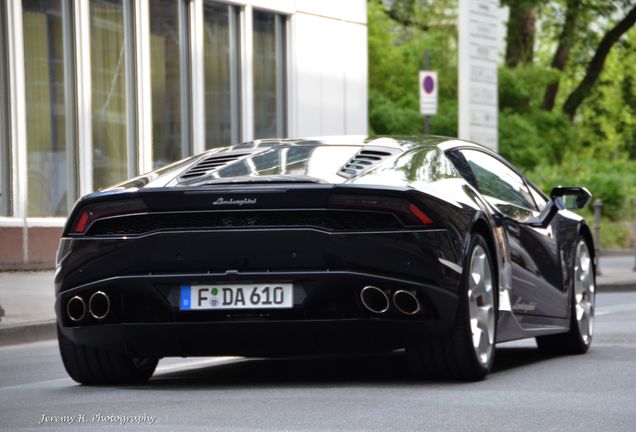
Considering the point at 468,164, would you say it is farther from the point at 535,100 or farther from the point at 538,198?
the point at 535,100

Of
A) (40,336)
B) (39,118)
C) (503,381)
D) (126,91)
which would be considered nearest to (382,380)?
(503,381)

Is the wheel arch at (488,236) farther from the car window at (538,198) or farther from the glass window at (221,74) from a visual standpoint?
the glass window at (221,74)

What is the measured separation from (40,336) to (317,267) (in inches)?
246

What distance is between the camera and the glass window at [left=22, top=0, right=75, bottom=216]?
20547 millimetres

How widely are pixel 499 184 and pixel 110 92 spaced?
14.3 meters

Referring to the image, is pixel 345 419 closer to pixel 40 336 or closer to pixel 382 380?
pixel 382 380

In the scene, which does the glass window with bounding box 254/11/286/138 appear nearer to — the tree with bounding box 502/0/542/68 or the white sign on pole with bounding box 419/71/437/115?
the white sign on pole with bounding box 419/71/437/115

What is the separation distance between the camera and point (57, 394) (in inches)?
289

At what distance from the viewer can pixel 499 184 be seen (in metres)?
8.66

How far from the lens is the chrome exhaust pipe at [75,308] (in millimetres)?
7367

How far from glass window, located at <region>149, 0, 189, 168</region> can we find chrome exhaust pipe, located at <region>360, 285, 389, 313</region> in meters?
16.3

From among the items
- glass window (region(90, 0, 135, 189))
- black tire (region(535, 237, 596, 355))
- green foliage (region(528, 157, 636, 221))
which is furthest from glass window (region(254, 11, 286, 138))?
black tire (region(535, 237, 596, 355))

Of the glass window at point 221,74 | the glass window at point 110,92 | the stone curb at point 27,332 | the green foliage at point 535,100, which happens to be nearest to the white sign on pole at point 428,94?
the glass window at point 221,74

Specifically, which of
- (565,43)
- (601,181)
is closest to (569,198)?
(601,181)
